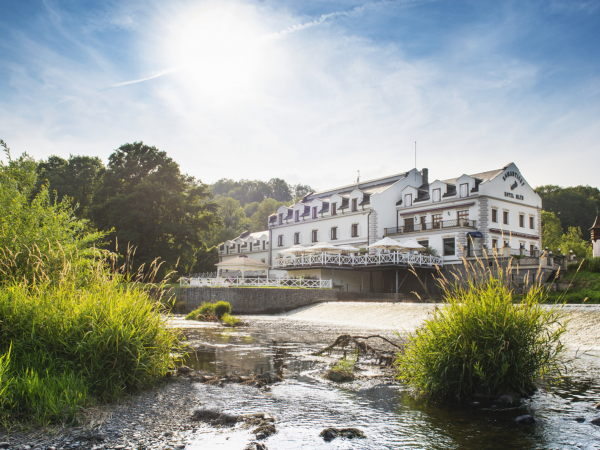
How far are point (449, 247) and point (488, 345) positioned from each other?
33.8 metres

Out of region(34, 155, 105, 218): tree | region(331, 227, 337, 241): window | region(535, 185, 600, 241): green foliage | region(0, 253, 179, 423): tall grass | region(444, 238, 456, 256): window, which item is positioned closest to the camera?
region(0, 253, 179, 423): tall grass

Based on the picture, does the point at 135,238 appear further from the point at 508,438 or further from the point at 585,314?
the point at 508,438

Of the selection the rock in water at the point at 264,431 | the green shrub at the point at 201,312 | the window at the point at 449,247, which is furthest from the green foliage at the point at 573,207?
the rock in water at the point at 264,431

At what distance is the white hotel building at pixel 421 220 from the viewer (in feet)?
122

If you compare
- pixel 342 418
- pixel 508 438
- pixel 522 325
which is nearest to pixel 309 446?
pixel 342 418

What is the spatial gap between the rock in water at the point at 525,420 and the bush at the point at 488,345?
1.89 ft

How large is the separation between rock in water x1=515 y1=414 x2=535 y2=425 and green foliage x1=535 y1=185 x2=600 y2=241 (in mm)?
66059

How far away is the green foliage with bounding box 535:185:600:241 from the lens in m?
64.0

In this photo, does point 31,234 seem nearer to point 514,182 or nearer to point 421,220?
point 421,220

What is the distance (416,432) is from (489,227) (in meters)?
35.2

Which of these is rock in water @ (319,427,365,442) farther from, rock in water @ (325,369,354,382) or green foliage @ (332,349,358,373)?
green foliage @ (332,349,358,373)

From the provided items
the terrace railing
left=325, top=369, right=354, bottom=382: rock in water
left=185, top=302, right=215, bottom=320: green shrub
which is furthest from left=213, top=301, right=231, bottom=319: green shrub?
left=325, top=369, right=354, bottom=382: rock in water

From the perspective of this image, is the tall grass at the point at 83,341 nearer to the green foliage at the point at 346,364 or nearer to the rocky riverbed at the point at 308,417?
the rocky riverbed at the point at 308,417

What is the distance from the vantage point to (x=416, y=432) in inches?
197
